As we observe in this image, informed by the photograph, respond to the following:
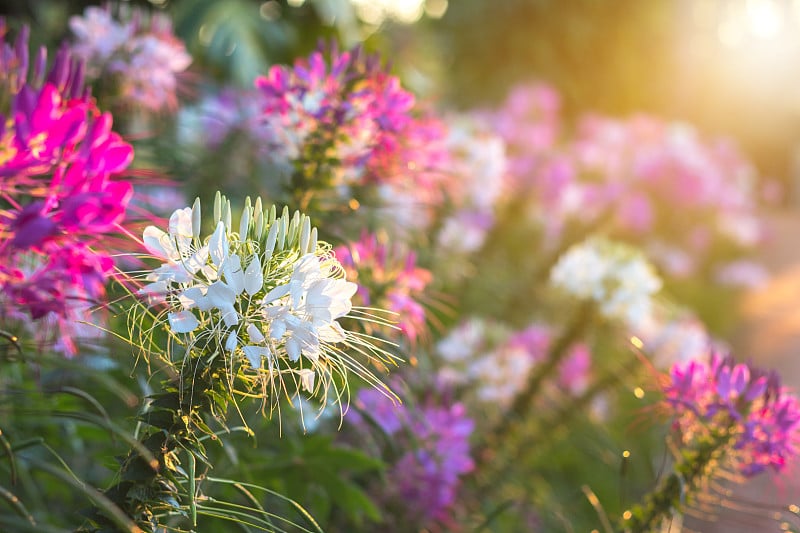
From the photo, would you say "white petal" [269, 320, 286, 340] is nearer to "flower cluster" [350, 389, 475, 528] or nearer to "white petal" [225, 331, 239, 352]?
"white petal" [225, 331, 239, 352]

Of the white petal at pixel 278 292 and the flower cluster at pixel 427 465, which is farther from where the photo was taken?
the flower cluster at pixel 427 465

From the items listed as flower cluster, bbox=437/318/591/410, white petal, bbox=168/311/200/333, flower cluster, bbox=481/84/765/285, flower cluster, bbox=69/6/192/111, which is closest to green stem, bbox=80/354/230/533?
white petal, bbox=168/311/200/333

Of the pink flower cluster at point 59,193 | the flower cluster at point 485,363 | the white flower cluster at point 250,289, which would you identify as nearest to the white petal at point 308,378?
the white flower cluster at point 250,289

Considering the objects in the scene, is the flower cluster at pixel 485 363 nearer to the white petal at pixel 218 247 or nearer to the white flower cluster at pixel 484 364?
the white flower cluster at pixel 484 364

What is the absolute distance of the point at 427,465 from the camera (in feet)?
3.75

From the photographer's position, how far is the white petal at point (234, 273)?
48cm

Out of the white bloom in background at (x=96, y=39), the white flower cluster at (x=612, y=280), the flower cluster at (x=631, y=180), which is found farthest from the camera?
the flower cluster at (x=631, y=180)

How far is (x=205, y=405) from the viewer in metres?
0.52

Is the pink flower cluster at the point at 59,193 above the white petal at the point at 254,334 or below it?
above

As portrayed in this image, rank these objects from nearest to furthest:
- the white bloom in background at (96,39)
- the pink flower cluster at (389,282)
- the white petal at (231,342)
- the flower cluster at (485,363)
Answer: the white petal at (231,342) < the pink flower cluster at (389,282) < the white bloom in background at (96,39) < the flower cluster at (485,363)

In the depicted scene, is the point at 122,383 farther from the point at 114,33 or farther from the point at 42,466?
the point at 42,466

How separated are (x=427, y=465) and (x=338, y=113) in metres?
0.58

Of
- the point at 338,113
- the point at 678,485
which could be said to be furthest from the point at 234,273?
the point at 678,485

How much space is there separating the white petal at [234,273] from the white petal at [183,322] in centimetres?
3
